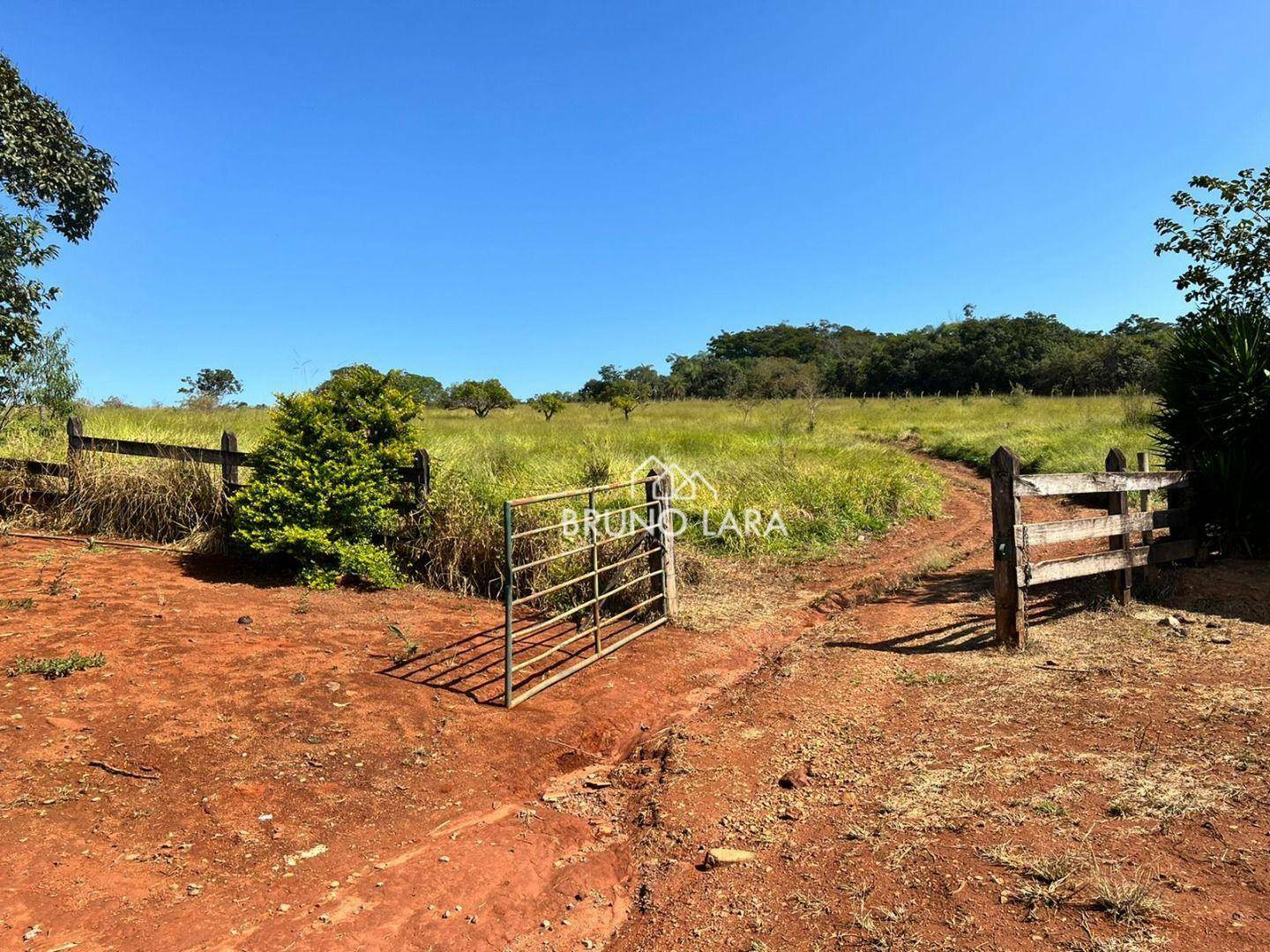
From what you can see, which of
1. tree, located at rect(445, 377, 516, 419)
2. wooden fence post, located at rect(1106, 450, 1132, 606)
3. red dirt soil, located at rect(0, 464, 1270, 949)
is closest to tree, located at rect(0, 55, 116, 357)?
red dirt soil, located at rect(0, 464, 1270, 949)

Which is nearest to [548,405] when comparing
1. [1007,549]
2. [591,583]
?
[591,583]

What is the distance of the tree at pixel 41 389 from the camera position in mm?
11703

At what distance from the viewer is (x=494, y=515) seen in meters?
8.66

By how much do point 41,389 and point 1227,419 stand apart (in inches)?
716

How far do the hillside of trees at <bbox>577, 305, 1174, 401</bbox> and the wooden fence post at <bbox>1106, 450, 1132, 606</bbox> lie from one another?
2917cm

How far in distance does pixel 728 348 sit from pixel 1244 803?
11172 centimetres

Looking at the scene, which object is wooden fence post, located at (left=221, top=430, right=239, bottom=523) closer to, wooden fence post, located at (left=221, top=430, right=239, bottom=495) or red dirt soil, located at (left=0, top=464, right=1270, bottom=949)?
wooden fence post, located at (left=221, top=430, right=239, bottom=495)

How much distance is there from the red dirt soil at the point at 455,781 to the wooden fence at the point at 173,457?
240 centimetres

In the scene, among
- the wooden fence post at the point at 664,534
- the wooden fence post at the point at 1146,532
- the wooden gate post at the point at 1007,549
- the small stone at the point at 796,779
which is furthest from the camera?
the wooden fence post at the point at 664,534

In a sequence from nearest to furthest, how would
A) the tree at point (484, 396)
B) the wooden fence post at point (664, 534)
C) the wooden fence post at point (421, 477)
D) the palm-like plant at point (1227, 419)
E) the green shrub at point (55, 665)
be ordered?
the green shrub at point (55, 665) → the wooden fence post at point (664, 534) → the palm-like plant at point (1227, 419) → the wooden fence post at point (421, 477) → the tree at point (484, 396)

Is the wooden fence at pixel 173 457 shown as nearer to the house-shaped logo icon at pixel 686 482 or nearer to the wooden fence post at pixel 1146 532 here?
the house-shaped logo icon at pixel 686 482

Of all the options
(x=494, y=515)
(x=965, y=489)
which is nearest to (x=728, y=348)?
(x=965, y=489)

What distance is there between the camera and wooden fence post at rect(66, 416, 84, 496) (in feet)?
33.2

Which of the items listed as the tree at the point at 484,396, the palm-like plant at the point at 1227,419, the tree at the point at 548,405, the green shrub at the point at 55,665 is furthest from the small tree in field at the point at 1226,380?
the tree at the point at 484,396
